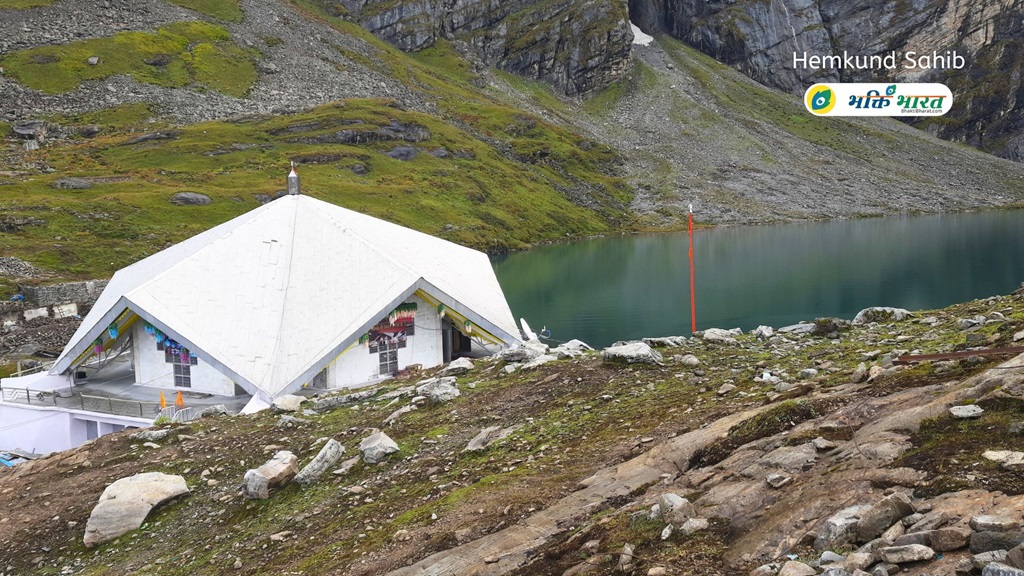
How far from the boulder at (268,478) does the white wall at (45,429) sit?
1665cm

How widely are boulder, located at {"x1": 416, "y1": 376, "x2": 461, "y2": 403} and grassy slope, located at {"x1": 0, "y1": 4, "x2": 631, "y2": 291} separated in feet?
166

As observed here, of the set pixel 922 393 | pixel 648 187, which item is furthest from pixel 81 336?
pixel 648 187

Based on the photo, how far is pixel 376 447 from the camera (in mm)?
14102

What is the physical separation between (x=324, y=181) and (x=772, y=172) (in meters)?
124

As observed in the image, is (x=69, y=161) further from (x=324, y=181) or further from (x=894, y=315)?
(x=894, y=315)

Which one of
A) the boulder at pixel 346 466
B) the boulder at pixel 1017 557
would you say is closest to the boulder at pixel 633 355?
the boulder at pixel 346 466

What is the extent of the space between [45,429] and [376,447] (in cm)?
2086

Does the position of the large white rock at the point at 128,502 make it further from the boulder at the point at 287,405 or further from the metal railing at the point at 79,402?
the metal railing at the point at 79,402

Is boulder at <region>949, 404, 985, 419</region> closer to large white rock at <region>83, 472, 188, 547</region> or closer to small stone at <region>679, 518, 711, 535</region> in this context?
small stone at <region>679, 518, 711, 535</region>

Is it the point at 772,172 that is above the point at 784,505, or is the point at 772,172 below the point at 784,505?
above

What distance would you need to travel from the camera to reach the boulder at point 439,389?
1789 cm

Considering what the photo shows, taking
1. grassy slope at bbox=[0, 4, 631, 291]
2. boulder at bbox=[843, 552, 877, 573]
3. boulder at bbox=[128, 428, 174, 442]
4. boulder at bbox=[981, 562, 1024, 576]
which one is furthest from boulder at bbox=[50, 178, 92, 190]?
boulder at bbox=[981, 562, 1024, 576]

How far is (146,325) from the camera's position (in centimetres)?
2781

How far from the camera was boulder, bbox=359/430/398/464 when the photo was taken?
13.9m
